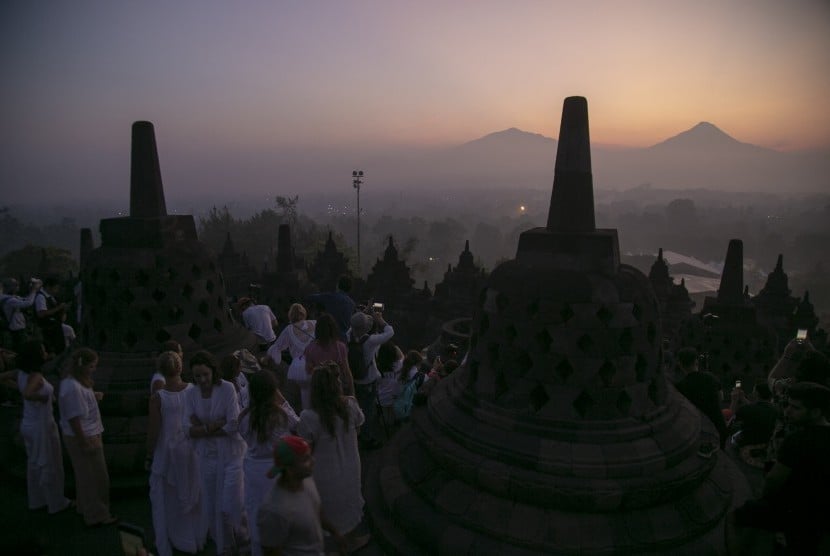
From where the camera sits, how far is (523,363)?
452 cm

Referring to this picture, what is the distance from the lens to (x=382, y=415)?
22.7ft

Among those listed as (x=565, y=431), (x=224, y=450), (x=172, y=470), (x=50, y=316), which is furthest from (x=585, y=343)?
(x=50, y=316)

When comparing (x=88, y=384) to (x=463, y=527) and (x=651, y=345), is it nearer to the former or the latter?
(x=463, y=527)

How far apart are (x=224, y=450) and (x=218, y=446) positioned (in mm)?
63

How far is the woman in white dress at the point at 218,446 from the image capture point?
4.19m

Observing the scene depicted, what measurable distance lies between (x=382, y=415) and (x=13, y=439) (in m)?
4.58

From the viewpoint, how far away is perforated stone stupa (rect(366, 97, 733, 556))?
3949mm

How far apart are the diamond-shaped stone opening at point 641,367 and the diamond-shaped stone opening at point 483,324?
1.41 metres

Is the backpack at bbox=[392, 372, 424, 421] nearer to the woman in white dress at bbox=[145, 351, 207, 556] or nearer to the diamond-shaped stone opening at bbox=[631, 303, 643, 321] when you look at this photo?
the woman in white dress at bbox=[145, 351, 207, 556]

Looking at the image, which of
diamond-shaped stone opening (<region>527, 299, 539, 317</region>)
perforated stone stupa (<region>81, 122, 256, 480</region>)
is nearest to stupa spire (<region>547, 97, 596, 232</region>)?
diamond-shaped stone opening (<region>527, 299, 539, 317</region>)

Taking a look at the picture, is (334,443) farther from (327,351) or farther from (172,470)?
(172,470)

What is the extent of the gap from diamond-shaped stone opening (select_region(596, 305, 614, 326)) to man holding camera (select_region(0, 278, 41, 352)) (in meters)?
8.26

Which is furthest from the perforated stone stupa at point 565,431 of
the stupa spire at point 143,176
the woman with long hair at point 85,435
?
the stupa spire at point 143,176

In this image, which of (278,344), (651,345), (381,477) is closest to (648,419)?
(651,345)
